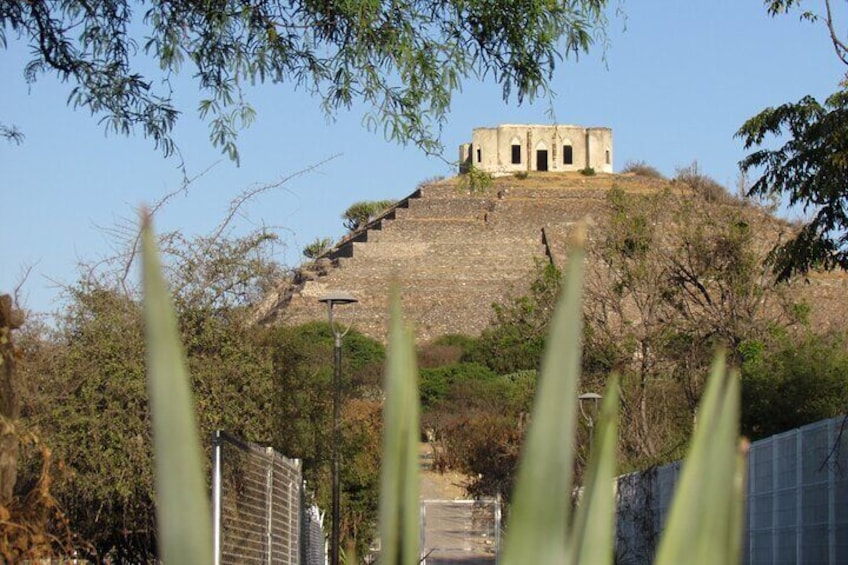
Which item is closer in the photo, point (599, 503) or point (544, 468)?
point (544, 468)

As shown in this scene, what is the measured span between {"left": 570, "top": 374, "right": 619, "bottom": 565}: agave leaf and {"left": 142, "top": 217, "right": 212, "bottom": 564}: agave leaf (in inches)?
14.6

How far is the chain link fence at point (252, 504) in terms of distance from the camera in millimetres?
7262

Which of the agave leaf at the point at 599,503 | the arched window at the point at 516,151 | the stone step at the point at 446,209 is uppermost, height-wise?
the arched window at the point at 516,151

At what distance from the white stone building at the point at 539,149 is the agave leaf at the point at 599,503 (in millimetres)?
105297

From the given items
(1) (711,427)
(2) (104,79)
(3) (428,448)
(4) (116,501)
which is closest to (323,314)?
(3) (428,448)

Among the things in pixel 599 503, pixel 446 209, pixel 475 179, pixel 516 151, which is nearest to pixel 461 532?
pixel 475 179

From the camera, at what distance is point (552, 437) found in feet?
3.51

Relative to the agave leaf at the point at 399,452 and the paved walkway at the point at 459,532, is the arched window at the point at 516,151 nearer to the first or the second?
the paved walkway at the point at 459,532

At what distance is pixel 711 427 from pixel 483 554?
31.4 metres

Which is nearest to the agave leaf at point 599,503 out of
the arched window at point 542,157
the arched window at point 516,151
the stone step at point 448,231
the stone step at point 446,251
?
the stone step at point 446,251

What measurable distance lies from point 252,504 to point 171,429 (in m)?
7.77

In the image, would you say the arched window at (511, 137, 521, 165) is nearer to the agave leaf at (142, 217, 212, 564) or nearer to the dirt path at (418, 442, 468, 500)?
the dirt path at (418, 442, 468, 500)

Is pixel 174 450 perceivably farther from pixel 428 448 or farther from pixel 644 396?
pixel 428 448

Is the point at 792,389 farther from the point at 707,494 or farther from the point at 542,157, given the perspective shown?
the point at 542,157
